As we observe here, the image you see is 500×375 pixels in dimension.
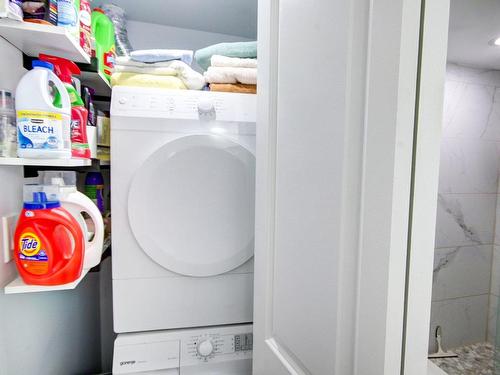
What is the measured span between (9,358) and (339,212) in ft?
4.20

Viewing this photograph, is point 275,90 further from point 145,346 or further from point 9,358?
point 9,358

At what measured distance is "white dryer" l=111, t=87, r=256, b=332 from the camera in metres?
1.25

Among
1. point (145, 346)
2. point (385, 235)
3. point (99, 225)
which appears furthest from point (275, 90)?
Result: point (145, 346)

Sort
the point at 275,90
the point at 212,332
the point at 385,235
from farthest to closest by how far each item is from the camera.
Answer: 1. the point at 212,332
2. the point at 275,90
3. the point at 385,235

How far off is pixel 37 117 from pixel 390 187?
1.09 m

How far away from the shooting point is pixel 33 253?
1.01m

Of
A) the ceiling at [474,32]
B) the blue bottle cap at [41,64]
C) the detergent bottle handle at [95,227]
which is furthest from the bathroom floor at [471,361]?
the blue bottle cap at [41,64]

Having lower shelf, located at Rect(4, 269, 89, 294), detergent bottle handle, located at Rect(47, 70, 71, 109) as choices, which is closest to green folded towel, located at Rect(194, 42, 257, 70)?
detergent bottle handle, located at Rect(47, 70, 71, 109)

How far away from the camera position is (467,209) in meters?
0.63

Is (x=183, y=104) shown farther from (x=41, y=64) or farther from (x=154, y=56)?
(x=41, y=64)

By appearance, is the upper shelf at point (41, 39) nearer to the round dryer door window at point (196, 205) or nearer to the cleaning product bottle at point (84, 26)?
the cleaning product bottle at point (84, 26)

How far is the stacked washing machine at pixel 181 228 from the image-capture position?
1248 millimetres

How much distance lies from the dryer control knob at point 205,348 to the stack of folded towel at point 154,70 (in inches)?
47.4

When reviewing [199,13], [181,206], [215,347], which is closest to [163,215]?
[181,206]
